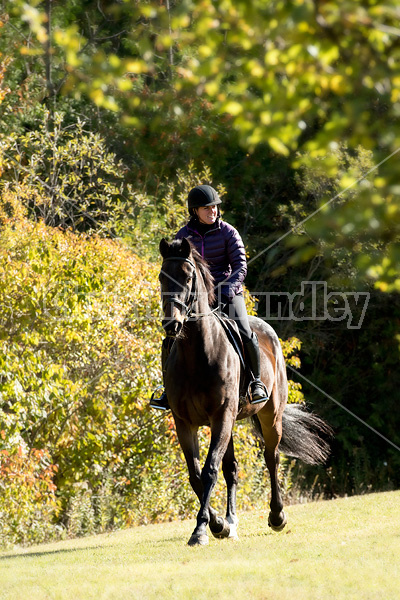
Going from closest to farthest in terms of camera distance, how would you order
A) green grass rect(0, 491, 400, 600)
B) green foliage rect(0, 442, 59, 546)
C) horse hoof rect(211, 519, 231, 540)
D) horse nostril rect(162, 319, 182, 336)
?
green grass rect(0, 491, 400, 600) → horse nostril rect(162, 319, 182, 336) → horse hoof rect(211, 519, 231, 540) → green foliage rect(0, 442, 59, 546)

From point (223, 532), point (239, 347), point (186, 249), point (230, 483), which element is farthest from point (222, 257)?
point (223, 532)

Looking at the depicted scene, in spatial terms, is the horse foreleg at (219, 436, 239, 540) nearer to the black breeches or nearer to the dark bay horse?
the dark bay horse

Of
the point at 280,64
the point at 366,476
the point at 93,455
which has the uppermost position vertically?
the point at 280,64

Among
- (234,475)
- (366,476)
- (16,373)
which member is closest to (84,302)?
(16,373)

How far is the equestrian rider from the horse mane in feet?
0.92

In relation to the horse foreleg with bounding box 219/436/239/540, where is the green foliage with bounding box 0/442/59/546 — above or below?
below

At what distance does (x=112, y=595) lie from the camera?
5.29 m

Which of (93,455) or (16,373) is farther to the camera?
(93,455)

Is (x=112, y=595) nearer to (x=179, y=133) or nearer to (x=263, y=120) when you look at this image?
(x=263, y=120)

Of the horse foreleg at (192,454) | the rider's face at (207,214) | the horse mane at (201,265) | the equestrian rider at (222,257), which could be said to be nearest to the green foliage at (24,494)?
the equestrian rider at (222,257)

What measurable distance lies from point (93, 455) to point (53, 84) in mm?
10183

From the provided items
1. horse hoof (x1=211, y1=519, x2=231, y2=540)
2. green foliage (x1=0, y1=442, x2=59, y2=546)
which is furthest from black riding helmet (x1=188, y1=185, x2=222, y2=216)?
green foliage (x1=0, y1=442, x2=59, y2=546)

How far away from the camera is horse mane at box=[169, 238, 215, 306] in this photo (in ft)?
23.1

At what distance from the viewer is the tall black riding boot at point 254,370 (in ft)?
26.6
